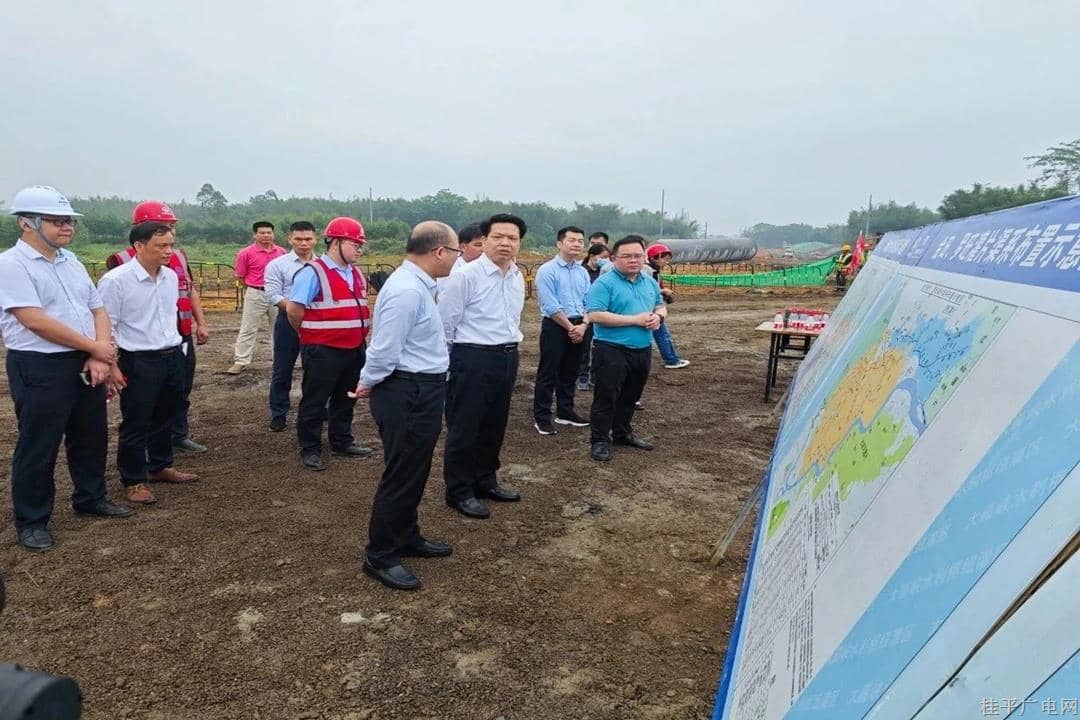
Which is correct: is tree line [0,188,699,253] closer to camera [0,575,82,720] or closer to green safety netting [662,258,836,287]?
green safety netting [662,258,836,287]

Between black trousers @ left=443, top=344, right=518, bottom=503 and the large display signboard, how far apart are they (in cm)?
219

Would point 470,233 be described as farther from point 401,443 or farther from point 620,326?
point 401,443

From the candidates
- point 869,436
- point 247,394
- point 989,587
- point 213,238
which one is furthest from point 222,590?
point 213,238

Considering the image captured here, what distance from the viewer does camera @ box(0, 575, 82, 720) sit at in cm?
59

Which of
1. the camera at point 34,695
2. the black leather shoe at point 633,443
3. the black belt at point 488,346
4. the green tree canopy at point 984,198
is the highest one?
the green tree canopy at point 984,198

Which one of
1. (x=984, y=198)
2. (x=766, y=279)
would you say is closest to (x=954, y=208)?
(x=984, y=198)

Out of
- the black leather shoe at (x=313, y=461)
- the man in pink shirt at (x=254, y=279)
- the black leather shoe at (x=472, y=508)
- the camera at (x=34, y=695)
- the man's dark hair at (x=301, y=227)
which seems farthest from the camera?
the man in pink shirt at (x=254, y=279)

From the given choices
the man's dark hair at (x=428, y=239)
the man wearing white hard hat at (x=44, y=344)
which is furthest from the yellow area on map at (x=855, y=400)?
the man wearing white hard hat at (x=44, y=344)

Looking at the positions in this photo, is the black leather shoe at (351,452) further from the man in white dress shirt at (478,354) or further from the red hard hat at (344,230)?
the red hard hat at (344,230)

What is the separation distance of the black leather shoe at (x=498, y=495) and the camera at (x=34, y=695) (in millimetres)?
3711

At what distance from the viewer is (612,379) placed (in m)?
4.95

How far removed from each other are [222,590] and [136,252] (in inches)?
87.9

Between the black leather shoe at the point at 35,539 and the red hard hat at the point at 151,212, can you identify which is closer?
the black leather shoe at the point at 35,539

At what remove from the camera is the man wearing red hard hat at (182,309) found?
170 inches
